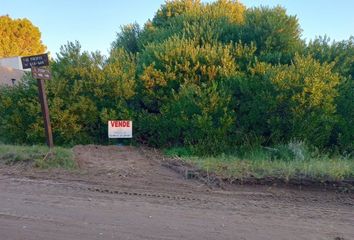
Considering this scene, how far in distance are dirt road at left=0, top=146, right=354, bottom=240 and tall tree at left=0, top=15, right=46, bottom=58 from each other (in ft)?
139

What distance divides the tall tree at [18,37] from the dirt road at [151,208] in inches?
1673

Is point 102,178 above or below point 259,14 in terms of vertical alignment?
below

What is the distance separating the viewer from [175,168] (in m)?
9.95

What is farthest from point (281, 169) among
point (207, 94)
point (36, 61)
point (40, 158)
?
point (36, 61)

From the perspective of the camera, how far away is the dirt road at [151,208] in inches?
220

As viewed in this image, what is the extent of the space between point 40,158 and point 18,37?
4346cm

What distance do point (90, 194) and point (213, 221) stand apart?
2.80 m

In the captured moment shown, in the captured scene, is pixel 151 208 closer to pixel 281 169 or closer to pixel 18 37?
pixel 281 169

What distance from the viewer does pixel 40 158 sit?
1044cm

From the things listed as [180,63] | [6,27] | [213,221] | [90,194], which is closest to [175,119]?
[180,63]

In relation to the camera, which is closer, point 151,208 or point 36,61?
point 151,208

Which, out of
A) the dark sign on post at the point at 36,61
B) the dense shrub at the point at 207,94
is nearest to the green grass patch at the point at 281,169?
the dense shrub at the point at 207,94

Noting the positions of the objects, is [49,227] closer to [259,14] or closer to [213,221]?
[213,221]

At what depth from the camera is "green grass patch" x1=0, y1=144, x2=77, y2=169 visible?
10135 mm
